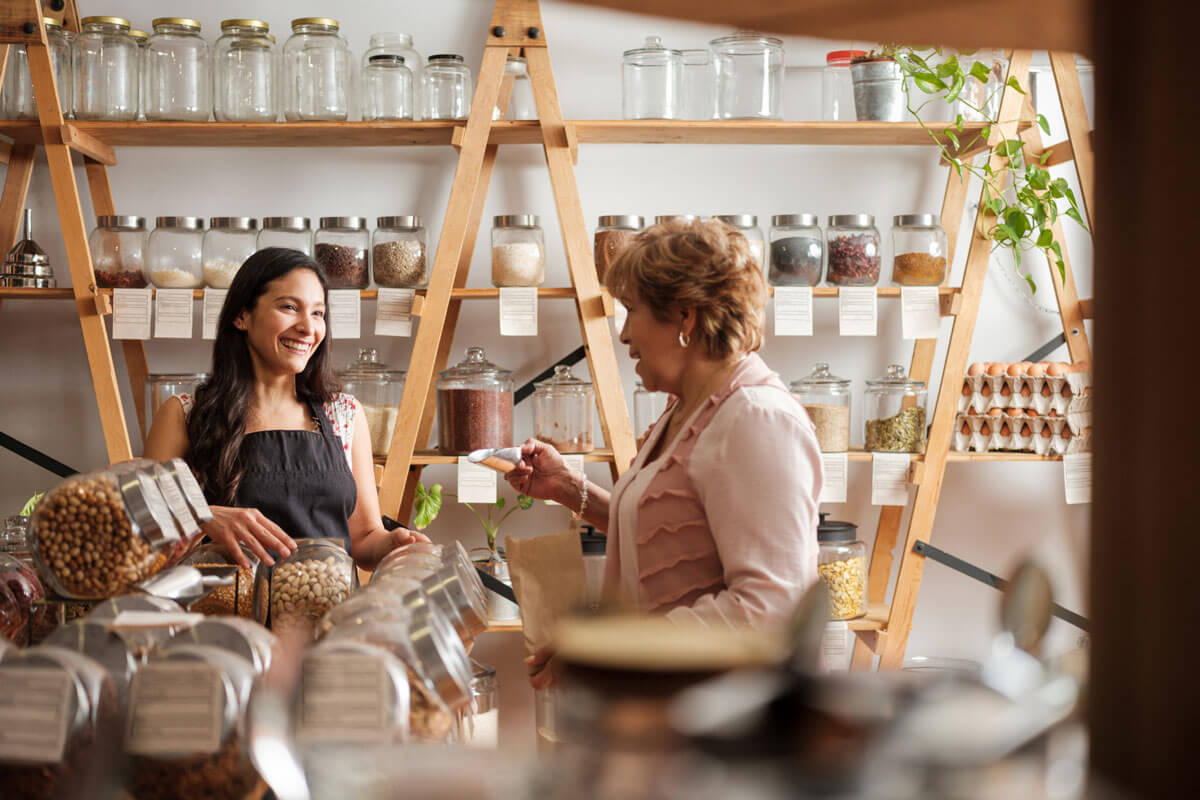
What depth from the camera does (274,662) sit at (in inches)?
23.5

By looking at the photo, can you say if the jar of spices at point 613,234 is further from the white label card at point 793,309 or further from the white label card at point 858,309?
the white label card at point 858,309

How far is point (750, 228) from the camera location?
8.37 feet

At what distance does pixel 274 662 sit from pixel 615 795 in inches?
A: 12.5

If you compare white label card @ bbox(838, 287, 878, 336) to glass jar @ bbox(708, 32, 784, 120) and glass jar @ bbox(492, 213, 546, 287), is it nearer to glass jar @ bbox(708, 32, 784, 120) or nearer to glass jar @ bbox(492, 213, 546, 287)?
glass jar @ bbox(708, 32, 784, 120)

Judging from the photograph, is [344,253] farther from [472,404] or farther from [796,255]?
[796,255]

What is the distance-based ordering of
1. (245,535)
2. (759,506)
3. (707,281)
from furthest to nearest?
(707,281), (759,506), (245,535)

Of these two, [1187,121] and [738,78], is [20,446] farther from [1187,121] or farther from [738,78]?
[1187,121]

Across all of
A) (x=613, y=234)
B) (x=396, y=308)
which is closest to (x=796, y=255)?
(x=613, y=234)

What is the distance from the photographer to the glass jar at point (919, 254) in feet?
8.65

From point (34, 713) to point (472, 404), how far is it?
6.80ft

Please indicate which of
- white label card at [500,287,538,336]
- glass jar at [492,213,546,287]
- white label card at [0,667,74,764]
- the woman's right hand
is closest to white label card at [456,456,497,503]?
white label card at [500,287,538,336]

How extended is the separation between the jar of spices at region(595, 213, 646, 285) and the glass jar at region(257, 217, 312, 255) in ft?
2.32

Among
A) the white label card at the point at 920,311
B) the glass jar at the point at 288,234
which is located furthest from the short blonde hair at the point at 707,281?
the glass jar at the point at 288,234

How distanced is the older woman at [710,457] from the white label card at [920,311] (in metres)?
1.15
